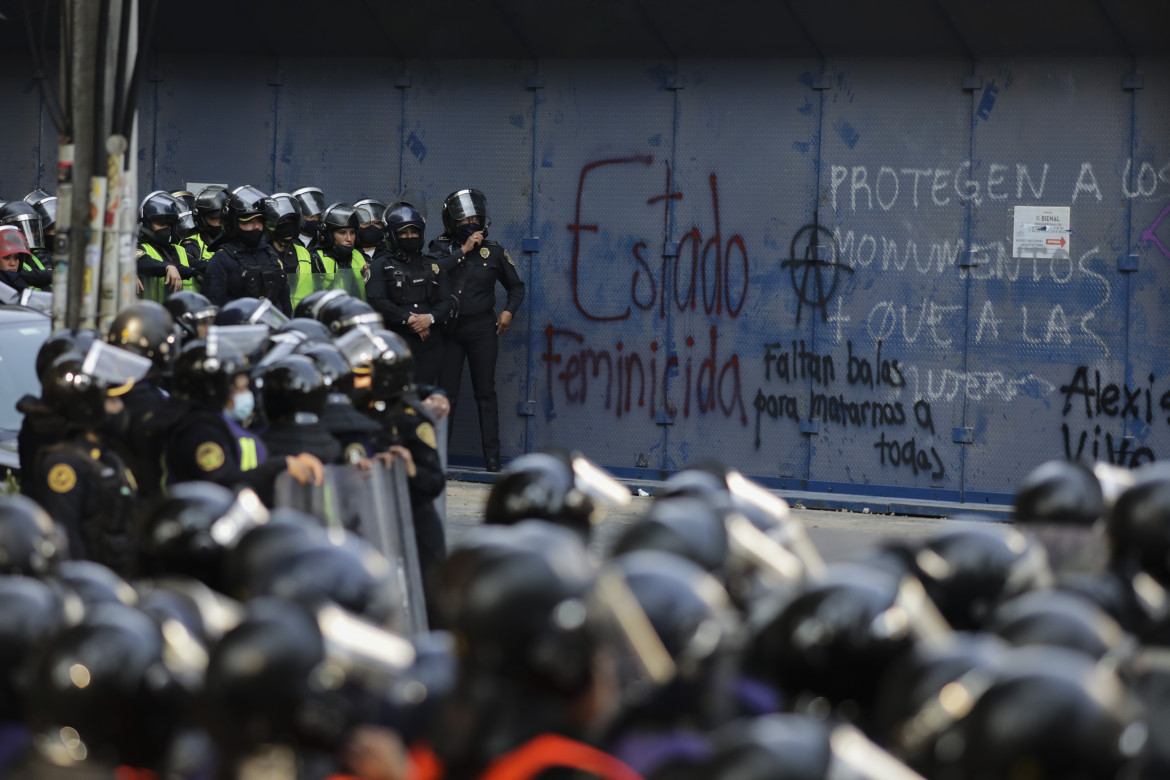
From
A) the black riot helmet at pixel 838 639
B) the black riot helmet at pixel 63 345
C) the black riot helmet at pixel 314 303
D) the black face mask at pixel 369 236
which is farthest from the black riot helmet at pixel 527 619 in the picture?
the black face mask at pixel 369 236

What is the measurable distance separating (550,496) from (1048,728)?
204 cm

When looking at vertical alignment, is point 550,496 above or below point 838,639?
above

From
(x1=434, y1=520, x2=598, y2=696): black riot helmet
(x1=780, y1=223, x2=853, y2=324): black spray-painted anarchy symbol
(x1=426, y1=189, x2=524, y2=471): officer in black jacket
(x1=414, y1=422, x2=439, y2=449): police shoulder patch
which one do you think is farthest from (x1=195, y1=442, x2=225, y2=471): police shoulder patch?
(x1=780, y1=223, x2=853, y2=324): black spray-painted anarchy symbol

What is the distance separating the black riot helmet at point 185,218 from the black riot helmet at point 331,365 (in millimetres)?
7935

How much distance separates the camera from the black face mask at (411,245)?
12.9 metres

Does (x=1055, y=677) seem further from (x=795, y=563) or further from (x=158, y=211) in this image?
(x=158, y=211)

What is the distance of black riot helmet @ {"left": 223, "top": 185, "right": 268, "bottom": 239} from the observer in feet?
40.7

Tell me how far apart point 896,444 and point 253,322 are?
631cm

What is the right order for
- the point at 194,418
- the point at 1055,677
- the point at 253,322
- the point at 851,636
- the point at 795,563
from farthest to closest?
the point at 253,322 < the point at 194,418 < the point at 795,563 < the point at 851,636 < the point at 1055,677

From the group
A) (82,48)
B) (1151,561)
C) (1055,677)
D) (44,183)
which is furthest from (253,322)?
(44,183)

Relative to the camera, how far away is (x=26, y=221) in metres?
13.2

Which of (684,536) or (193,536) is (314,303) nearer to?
(193,536)

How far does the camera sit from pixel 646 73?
512 inches

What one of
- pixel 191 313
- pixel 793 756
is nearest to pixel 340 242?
pixel 191 313
